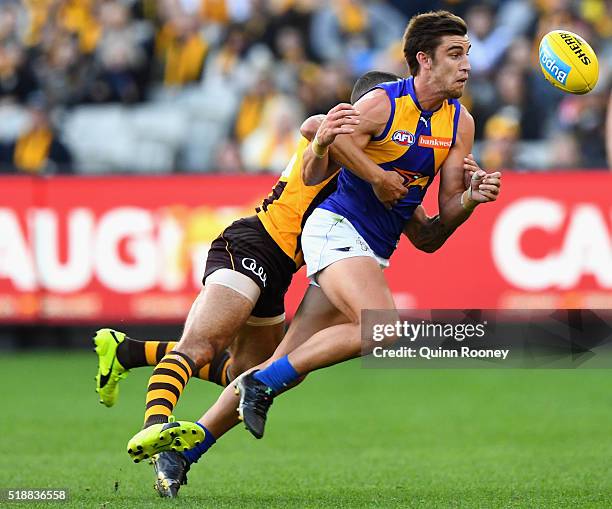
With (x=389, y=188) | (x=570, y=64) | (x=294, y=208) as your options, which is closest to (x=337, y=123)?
(x=389, y=188)

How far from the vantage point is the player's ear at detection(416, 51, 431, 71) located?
6996 millimetres

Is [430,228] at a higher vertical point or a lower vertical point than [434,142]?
lower

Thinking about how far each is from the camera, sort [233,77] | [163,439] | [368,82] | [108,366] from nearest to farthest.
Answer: [163,439] < [368,82] < [108,366] < [233,77]

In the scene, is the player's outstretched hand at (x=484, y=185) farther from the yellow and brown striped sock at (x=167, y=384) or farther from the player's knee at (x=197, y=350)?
the yellow and brown striped sock at (x=167, y=384)

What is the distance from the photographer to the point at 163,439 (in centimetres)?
627

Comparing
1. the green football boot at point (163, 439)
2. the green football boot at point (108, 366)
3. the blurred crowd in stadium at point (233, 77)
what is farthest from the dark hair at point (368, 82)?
the blurred crowd in stadium at point (233, 77)

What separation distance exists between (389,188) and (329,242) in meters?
0.47

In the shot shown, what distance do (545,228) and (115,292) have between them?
16.5 feet

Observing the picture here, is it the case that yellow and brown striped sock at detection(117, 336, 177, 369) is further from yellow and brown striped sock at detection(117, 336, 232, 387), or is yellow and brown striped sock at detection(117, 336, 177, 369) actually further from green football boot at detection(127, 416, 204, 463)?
green football boot at detection(127, 416, 204, 463)

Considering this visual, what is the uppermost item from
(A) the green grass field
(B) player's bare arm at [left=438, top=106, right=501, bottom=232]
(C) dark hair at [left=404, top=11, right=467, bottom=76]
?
(C) dark hair at [left=404, top=11, right=467, bottom=76]

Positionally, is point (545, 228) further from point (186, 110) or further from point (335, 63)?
point (186, 110)

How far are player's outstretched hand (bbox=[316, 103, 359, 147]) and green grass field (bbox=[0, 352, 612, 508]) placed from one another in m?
1.94

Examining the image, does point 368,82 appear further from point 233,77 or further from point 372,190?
point 233,77

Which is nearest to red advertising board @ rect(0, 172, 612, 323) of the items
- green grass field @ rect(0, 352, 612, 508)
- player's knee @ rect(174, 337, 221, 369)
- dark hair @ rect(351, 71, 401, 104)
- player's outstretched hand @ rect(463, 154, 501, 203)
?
green grass field @ rect(0, 352, 612, 508)
